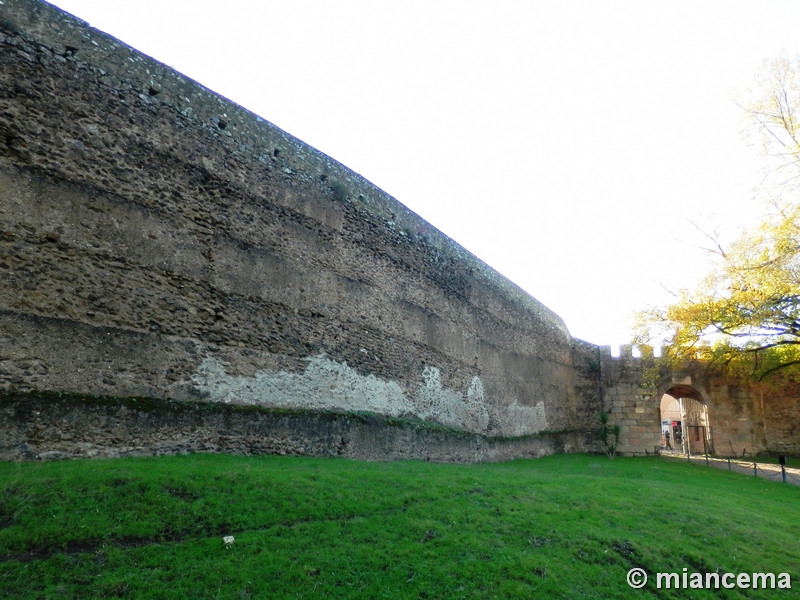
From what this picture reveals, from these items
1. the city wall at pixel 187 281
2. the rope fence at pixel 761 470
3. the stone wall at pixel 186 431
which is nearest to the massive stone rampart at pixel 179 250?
the city wall at pixel 187 281

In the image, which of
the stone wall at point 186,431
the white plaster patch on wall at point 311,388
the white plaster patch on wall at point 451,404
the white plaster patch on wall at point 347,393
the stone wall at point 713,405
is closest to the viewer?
the stone wall at point 186,431

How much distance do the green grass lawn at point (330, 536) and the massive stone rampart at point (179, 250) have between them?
1.62m

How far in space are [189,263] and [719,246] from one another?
17.8m

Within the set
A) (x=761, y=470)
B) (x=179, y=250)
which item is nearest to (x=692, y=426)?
(x=761, y=470)

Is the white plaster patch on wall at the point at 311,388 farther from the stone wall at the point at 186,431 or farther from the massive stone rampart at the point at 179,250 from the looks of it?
the stone wall at the point at 186,431

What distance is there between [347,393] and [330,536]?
18.3 ft

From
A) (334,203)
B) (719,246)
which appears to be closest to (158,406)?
(334,203)

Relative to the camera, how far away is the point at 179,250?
895 cm

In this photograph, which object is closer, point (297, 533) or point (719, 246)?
point (297, 533)

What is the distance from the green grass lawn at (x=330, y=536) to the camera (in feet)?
15.6

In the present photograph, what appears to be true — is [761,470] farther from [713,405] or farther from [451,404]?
[451,404]

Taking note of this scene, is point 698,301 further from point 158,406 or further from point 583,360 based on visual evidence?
point 158,406

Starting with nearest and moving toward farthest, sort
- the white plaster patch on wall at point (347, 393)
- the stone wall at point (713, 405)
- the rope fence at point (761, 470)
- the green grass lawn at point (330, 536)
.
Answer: the green grass lawn at point (330, 536)
the white plaster patch on wall at point (347, 393)
the rope fence at point (761, 470)
the stone wall at point (713, 405)

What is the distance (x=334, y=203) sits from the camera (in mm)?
12258
